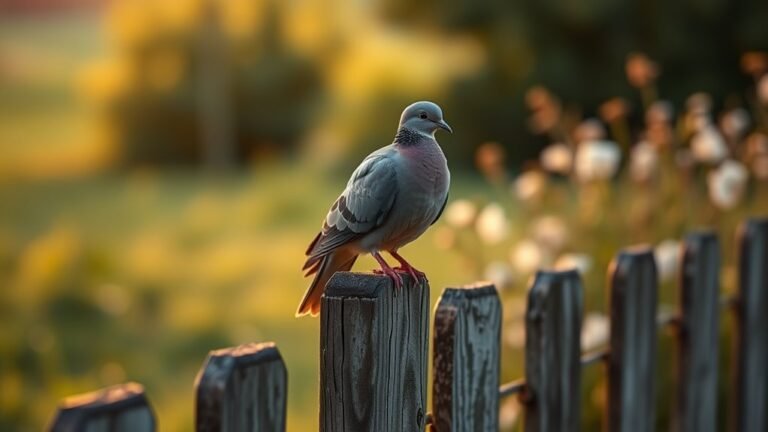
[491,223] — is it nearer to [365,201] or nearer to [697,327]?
[697,327]

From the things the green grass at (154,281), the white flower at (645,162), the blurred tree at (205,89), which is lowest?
the green grass at (154,281)

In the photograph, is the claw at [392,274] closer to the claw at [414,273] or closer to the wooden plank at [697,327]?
the claw at [414,273]

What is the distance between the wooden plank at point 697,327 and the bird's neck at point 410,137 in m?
1.07

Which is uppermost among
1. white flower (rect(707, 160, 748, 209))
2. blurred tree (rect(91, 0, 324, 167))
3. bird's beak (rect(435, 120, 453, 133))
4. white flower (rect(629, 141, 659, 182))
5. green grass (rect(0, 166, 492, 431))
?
blurred tree (rect(91, 0, 324, 167))

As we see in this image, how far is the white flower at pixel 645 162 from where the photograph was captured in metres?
3.34

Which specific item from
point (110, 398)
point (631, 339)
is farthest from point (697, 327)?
point (110, 398)

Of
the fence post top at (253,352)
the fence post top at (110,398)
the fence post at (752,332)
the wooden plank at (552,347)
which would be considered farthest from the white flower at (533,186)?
the fence post top at (110,398)

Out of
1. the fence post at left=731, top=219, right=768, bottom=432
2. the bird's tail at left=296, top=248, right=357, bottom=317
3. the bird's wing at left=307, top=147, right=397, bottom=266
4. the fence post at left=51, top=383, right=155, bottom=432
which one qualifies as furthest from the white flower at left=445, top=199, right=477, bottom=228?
the fence post at left=51, top=383, right=155, bottom=432

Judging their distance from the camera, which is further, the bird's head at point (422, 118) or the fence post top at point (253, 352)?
the bird's head at point (422, 118)

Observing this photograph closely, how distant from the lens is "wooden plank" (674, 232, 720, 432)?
2.34 metres

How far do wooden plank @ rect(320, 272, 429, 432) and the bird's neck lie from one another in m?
0.21

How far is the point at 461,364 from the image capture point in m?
1.57

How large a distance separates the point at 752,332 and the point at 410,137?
1.59 m

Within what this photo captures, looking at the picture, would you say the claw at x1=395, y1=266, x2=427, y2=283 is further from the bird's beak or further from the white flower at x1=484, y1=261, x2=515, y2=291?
the white flower at x1=484, y1=261, x2=515, y2=291
